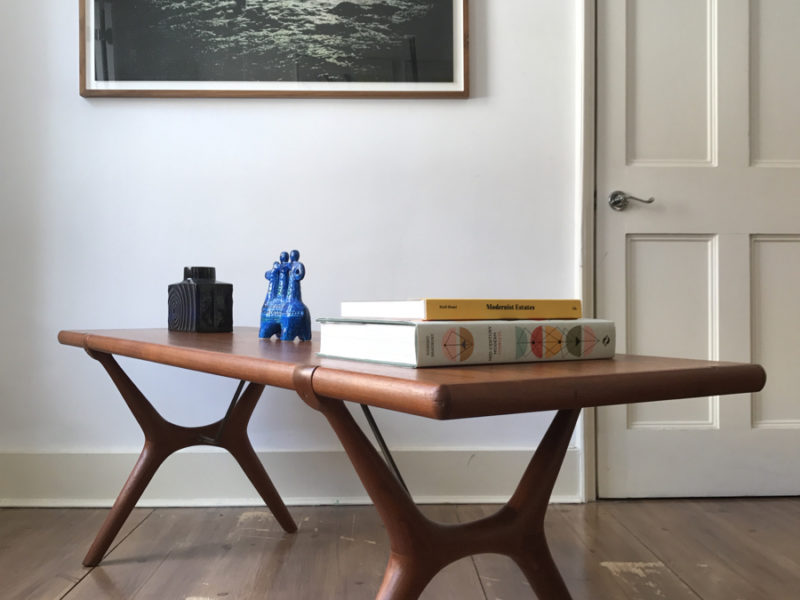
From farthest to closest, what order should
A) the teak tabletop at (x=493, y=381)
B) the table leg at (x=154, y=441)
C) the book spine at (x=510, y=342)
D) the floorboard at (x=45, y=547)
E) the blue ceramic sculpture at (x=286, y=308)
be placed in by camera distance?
1. the table leg at (x=154, y=441)
2. the floorboard at (x=45, y=547)
3. the blue ceramic sculpture at (x=286, y=308)
4. the book spine at (x=510, y=342)
5. the teak tabletop at (x=493, y=381)

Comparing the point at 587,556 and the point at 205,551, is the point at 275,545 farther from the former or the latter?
the point at 587,556

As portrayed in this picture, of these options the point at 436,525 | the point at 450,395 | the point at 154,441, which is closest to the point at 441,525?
the point at 436,525

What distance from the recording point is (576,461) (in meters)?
2.19

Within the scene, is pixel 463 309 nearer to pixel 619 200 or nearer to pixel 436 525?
pixel 436 525

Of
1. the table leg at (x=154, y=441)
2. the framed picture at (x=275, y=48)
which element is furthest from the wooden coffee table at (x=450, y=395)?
the framed picture at (x=275, y=48)

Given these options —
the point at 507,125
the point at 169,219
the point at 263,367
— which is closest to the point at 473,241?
the point at 507,125

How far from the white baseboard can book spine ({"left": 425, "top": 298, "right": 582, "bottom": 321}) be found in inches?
50.2

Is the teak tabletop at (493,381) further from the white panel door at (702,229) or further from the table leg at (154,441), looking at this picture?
the white panel door at (702,229)

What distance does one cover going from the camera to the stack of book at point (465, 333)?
A: 82 cm

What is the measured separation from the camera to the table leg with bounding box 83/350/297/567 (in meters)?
1.68

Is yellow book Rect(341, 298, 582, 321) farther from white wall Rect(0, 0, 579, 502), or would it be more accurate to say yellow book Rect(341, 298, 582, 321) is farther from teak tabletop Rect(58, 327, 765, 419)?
white wall Rect(0, 0, 579, 502)

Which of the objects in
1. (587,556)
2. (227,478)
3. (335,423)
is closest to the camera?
(335,423)

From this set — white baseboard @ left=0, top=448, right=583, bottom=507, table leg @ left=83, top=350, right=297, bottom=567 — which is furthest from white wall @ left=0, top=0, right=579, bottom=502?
table leg @ left=83, top=350, right=297, bottom=567

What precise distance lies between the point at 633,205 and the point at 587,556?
1077 mm
